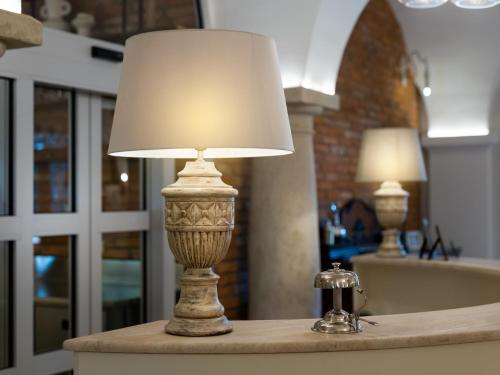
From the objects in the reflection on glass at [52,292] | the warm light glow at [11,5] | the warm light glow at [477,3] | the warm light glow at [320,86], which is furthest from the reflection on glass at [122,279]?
the warm light glow at [477,3]

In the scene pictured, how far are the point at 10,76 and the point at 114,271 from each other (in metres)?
1.38

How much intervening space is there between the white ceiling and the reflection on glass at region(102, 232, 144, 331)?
11.7 feet

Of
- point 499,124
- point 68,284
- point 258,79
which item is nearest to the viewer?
point 258,79

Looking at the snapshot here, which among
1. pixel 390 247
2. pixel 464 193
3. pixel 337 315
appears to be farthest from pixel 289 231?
pixel 464 193

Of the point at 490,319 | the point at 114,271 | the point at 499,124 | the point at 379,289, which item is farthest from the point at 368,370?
the point at 499,124

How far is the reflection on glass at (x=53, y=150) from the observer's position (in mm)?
4211

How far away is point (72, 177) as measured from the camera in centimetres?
443

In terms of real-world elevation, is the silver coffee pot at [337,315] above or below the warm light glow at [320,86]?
below

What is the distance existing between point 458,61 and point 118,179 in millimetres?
3892

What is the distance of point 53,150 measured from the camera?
4.31 metres

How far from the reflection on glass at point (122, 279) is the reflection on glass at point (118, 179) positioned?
18cm

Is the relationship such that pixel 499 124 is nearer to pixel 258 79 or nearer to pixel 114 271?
pixel 114 271

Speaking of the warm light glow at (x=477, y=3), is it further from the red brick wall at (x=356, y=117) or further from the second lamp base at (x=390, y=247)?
the red brick wall at (x=356, y=117)

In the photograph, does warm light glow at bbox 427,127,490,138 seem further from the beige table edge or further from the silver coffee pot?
the silver coffee pot
